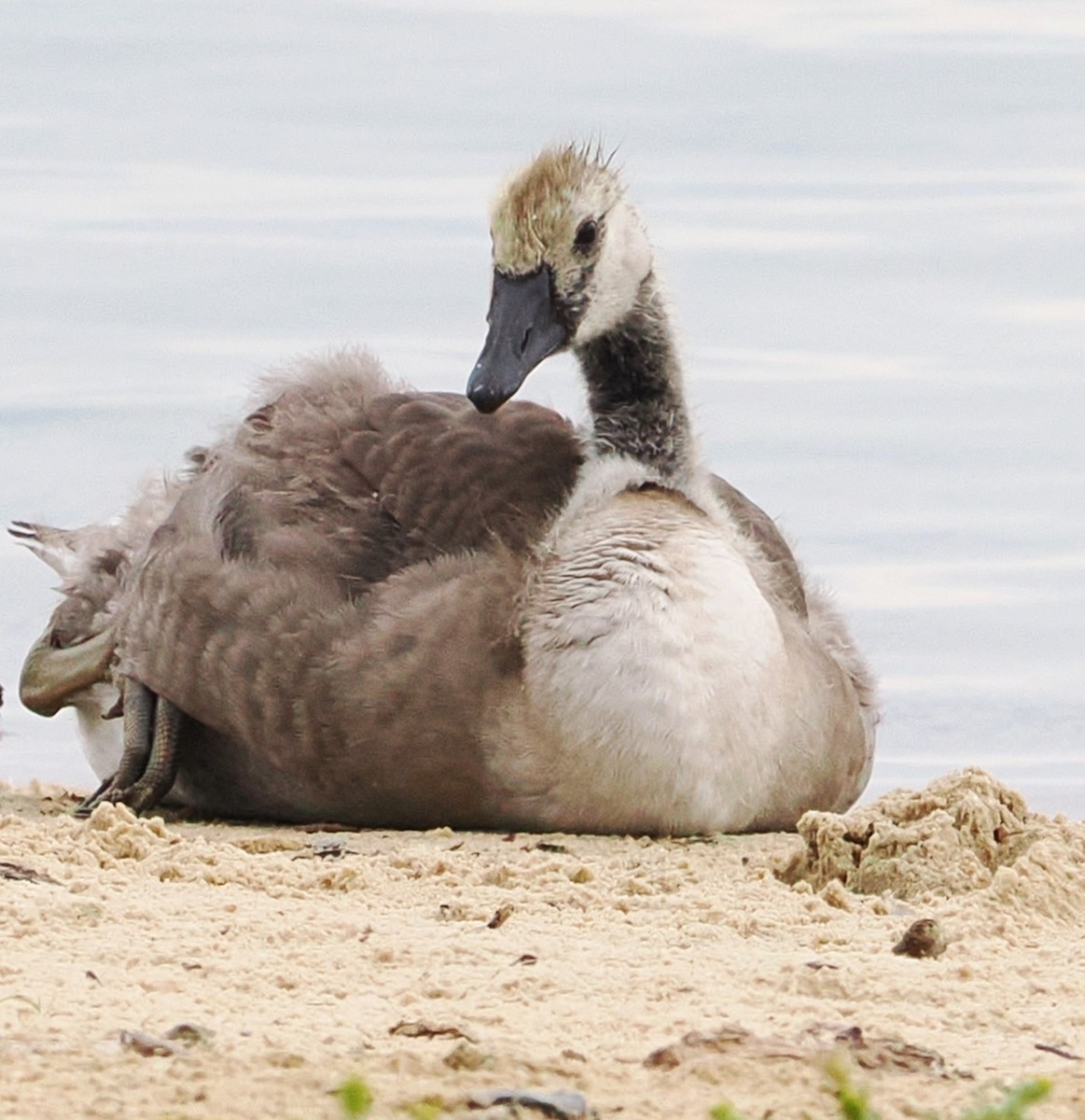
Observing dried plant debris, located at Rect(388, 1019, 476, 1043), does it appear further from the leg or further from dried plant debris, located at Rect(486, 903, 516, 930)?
the leg

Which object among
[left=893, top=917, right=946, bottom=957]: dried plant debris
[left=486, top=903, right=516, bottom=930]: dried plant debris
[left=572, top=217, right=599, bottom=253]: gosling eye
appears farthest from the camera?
[left=572, top=217, right=599, bottom=253]: gosling eye

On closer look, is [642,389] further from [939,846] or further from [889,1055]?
[889,1055]

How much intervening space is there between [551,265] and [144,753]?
218 centimetres

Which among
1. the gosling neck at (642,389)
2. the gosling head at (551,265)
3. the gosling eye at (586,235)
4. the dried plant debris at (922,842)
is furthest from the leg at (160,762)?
the dried plant debris at (922,842)

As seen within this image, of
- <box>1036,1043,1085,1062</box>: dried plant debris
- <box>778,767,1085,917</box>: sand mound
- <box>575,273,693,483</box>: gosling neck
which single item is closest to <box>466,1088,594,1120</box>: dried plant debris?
<box>1036,1043,1085,1062</box>: dried plant debris

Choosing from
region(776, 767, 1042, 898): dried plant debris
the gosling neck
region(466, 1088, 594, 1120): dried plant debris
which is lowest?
region(776, 767, 1042, 898): dried plant debris

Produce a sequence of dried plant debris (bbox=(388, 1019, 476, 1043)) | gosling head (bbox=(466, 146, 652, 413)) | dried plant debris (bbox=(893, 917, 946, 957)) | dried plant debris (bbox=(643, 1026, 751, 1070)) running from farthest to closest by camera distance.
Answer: gosling head (bbox=(466, 146, 652, 413)) < dried plant debris (bbox=(893, 917, 946, 957)) < dried plant debris (bbox=(388, 1019, 476, 1043)) < dried plant debris (bbox=(643, 1026, 751, 1070))

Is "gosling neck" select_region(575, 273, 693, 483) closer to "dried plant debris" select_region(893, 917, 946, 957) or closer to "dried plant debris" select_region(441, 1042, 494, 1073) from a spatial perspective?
"dried plant debris" select_region(893, 917, 946, 957)

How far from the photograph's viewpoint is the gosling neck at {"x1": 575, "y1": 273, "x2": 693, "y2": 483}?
8.48m

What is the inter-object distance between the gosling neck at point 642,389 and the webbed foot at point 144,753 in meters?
1.77

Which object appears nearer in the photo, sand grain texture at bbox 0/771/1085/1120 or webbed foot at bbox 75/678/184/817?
sand grain texture at bbox 0/771/1085/1120

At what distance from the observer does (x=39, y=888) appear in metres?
5.85

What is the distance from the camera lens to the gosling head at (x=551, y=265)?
27.0 ft

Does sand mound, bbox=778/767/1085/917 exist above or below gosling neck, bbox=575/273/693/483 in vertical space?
below
